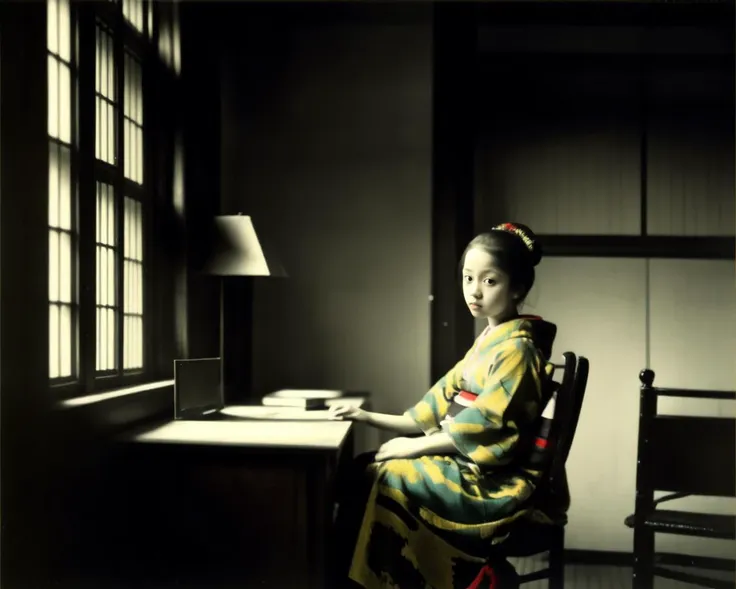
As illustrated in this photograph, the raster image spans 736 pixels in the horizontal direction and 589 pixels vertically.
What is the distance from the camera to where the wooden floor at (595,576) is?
3.11 m

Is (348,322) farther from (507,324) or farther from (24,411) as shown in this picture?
(24,411)

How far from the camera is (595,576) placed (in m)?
3.35

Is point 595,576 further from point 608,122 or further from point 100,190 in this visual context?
point 100,190

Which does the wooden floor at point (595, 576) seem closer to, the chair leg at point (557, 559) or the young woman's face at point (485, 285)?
the chair leg at point (557, 559)

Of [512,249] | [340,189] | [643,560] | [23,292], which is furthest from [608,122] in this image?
[23,292]

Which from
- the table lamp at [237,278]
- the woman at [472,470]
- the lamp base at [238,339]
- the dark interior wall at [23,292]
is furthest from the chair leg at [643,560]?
the dark interior wall at [23,292]

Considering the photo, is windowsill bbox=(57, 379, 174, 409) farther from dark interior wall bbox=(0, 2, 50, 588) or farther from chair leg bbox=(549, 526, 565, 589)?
chair leg bbox=(549, 526, 565, 589)

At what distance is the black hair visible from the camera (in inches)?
88.6

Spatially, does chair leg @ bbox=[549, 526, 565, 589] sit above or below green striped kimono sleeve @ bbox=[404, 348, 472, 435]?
below

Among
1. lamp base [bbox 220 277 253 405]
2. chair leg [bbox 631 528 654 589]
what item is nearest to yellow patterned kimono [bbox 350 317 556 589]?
chair leg [bbox 631 528 654 589]

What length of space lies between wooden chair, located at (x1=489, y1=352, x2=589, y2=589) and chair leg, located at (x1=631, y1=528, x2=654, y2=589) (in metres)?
0.56

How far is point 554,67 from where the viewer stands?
11.8 ft

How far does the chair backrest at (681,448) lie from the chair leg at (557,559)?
56 cm

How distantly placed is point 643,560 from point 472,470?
89 centimetres
